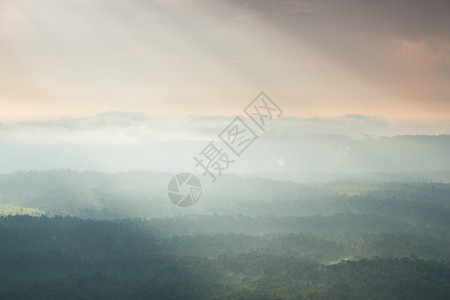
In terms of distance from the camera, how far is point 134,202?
19800cm

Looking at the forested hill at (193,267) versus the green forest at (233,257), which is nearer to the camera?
the forested hill at (193,267)

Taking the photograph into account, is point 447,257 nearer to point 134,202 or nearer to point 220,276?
point 220,276

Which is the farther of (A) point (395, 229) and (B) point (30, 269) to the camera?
(A) point (395, 229)

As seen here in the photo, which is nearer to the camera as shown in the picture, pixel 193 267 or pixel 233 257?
pixel 193 267

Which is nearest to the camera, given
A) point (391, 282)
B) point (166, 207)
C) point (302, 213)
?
point (391, 282)

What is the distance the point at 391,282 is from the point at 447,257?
32.7 m

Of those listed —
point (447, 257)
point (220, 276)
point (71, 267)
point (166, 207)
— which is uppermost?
point (166, 207)

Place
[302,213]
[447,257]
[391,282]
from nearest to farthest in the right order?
[391,282]
[447,257]
[302,213]

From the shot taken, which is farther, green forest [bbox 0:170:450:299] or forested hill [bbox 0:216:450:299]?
green forest [bbox 0:170:450:299]

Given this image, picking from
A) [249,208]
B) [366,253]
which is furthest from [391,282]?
[249,208]

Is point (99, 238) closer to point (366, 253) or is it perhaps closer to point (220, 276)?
point (220, 276)

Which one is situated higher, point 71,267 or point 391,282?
point 71,267

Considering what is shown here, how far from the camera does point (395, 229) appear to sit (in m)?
142

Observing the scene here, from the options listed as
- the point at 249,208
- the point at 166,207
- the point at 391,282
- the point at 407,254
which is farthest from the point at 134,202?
the point at 391,282
